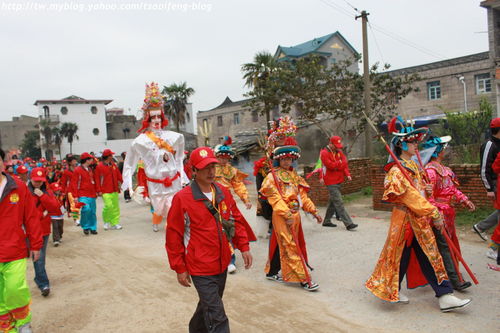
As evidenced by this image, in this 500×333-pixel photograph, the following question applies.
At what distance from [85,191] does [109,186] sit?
0.56 metres

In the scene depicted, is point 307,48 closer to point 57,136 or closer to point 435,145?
point 435,145

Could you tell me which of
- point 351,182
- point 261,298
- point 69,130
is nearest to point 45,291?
point 261,298

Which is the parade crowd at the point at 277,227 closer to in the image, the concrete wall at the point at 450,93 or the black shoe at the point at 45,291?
the black shoe at the point at 45,291

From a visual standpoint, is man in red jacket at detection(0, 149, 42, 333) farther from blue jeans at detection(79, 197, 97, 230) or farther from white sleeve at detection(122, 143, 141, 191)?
blue jeans at detection(79, 197, 97, 230)

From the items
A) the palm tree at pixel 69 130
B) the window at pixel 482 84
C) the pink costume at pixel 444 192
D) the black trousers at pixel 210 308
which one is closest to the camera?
the black trousers at pixel 210 308

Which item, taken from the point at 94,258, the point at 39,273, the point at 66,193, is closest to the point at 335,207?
the point at 94,258

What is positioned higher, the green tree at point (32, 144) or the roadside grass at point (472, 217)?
the green tree at point (32, 144)

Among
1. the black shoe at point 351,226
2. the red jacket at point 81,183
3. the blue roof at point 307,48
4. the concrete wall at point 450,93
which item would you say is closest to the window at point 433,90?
the concrete wall at point 450,93

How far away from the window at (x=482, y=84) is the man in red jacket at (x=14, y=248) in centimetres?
2502

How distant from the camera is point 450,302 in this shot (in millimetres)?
4258

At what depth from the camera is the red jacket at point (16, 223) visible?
395 cm

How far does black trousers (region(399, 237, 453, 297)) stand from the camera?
14.1ft

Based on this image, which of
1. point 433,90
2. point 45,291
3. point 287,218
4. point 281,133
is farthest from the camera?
point 433,90

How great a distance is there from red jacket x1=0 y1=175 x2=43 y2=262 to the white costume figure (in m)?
4.37
